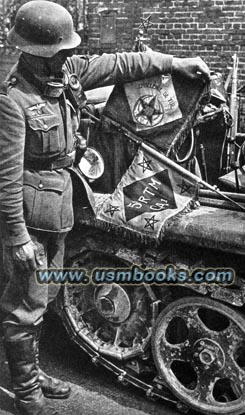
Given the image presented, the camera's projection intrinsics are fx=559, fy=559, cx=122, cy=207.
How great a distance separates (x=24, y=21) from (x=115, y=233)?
1479mm

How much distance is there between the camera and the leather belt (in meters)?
3.51

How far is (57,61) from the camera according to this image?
11.1ft

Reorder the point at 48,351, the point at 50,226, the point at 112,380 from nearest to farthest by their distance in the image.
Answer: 1. the point at 50,226
2. the point at 112,380
3. the point at 48,351

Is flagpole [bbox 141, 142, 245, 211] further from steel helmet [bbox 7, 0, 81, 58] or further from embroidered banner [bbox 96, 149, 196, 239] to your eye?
steel helmet [bbox 7, 0, 81, 58]

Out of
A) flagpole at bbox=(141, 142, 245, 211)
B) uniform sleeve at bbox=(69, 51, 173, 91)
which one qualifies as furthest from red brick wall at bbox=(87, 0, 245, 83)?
flagpole at bbox=(141, 142, 245, 211)

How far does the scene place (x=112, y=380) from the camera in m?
4.29

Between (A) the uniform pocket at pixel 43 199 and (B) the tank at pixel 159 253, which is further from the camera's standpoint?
(B) the tank at pixel 159 253

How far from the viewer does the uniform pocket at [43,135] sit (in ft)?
11.1

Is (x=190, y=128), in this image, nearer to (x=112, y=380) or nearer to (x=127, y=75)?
(x=127, y=75)

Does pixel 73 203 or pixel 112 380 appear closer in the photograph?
pixel 73 203

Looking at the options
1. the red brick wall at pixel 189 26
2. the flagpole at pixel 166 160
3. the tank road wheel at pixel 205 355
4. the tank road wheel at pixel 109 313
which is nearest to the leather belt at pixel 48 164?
the flagpole at pixel 166 160

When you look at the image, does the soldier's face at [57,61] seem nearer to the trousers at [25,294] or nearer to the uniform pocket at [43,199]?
the uniform pocket at [43,199]

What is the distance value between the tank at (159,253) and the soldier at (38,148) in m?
0.19

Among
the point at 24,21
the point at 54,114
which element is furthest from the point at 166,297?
the point at 24,21
